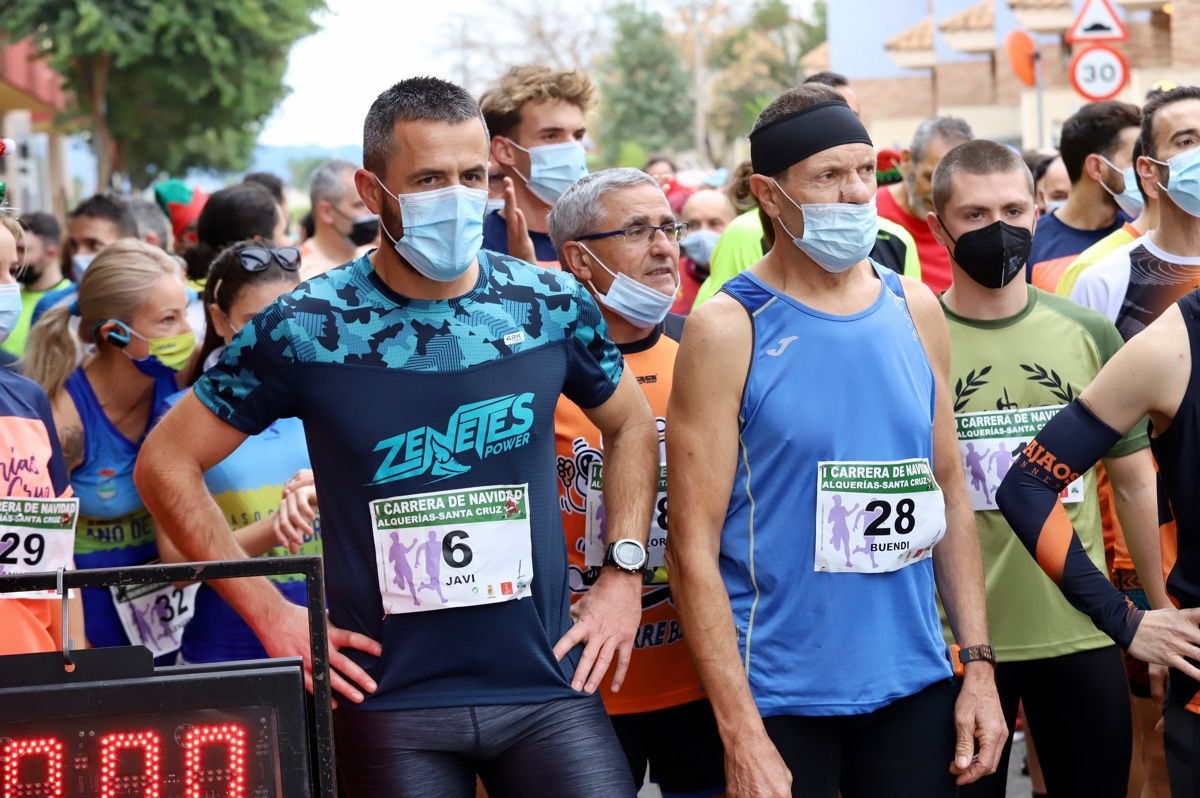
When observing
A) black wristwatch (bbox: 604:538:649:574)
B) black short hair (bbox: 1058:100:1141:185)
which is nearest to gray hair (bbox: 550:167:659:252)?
black wristwatch (bbox: 604:538:649:574)

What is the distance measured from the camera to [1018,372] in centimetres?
441

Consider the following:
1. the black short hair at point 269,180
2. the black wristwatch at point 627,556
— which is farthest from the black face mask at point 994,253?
the black short hair at point 269,180

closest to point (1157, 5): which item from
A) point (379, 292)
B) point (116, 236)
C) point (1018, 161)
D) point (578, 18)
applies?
point (116, 236)

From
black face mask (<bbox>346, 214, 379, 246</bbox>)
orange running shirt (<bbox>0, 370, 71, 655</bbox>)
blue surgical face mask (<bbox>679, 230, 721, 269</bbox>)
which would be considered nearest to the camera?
orange running shirt (<bbox>0, 370, 71, 655</bbox>)

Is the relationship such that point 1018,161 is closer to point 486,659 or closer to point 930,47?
point 486,659

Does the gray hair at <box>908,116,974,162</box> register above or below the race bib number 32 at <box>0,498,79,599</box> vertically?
above

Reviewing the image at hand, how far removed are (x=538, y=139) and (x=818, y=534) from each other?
9.44ft

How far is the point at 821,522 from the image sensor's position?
3576 mm

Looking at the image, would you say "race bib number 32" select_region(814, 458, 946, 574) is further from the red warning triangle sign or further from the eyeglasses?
the red warning triangle sign

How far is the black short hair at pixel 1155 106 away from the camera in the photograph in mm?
5090

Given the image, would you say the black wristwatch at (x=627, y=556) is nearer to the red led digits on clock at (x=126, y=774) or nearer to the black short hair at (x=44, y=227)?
the red led digits on clock at (x=126, y=774)

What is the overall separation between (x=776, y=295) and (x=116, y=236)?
20.0ft

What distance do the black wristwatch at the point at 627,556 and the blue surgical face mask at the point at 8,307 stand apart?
1.80m

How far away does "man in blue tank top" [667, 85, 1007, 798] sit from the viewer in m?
3.57
